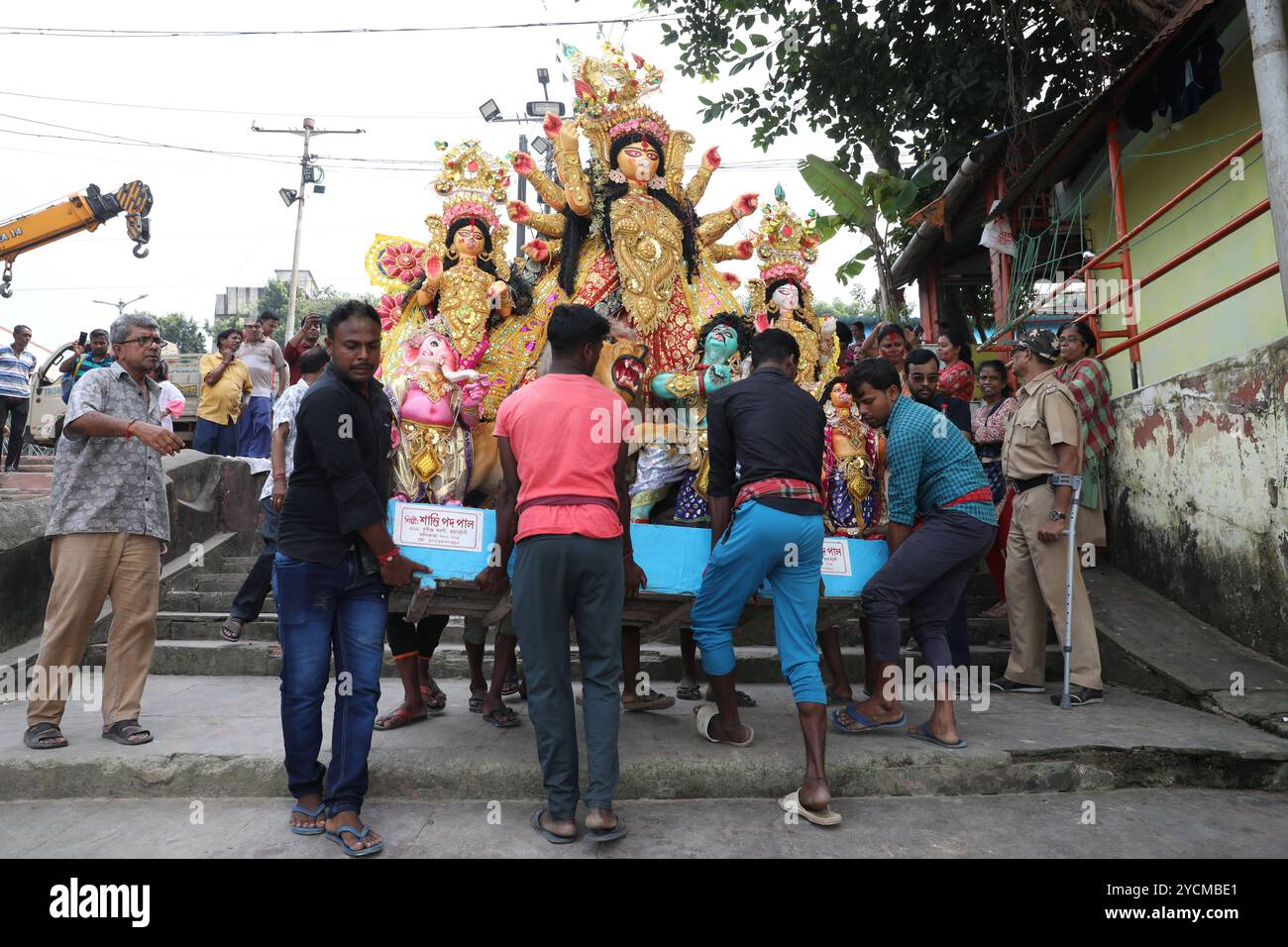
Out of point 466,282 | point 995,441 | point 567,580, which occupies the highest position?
point 466,282

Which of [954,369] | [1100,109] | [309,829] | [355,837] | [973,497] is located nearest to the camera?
[355,837]

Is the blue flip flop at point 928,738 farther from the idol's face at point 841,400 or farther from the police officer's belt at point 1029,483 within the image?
the idol's face at point 841,400

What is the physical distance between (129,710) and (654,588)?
259 cm

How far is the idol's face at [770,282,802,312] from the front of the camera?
577 centimetres

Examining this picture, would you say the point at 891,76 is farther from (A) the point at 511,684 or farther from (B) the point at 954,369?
(A) the point at 511,684

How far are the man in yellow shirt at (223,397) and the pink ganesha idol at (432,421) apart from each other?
5076 mm

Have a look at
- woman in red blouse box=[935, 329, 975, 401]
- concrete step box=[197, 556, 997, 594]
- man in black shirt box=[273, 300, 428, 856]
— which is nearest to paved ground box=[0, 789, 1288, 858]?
man in black shirt box=[273, 300, 428, 856]

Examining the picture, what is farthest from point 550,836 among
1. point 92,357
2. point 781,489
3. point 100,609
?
point 92,357

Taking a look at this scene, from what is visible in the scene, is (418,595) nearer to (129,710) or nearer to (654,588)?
(654,588)

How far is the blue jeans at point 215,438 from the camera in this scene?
9070 millimetres

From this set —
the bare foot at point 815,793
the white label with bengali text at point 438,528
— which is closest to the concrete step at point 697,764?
the bare foot at point 815,793

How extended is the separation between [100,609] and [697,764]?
2889 millimetres

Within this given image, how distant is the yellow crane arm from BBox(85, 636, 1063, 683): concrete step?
11734mm

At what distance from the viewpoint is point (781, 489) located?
11.6 ft
